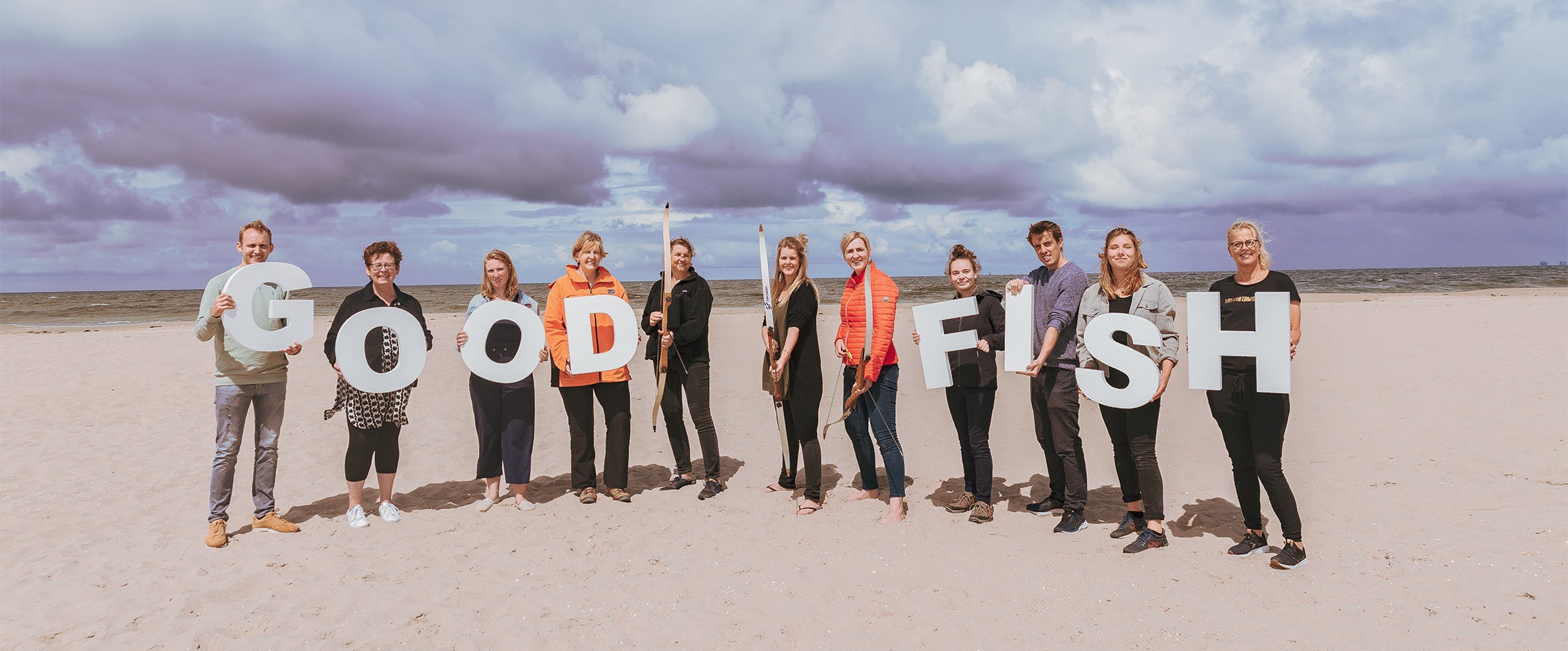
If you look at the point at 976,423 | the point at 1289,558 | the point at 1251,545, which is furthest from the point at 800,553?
the point at 1289,558

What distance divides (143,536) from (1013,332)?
6038 millimetres

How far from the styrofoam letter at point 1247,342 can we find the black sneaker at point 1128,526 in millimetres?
1007

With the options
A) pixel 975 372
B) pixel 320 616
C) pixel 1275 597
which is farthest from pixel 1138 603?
pixel 320 616

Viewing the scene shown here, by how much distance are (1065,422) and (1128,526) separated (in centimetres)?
79

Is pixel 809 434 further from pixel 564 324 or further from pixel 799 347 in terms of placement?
pixel 564 324

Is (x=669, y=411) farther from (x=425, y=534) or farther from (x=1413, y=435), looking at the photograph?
(x=1413, y=435)

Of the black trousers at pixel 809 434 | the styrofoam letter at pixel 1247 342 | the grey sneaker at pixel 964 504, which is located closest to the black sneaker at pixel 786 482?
the black trousers at pixel 809 434

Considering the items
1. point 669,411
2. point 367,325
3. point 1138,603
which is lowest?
point 1138,603

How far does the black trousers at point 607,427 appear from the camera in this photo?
5078mm

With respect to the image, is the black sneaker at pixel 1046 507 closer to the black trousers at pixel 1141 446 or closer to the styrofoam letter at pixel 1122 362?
the black trousers at pixel 1141 446

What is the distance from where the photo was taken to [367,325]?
453 centimetres

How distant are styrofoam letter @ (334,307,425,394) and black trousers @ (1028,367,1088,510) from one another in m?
4.11

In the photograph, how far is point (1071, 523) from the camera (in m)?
4.50

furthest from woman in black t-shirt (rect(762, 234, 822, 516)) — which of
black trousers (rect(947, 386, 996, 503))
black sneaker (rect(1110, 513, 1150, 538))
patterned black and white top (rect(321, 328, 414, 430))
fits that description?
patterned black and white top (rect(321, 328, 414, 430))
